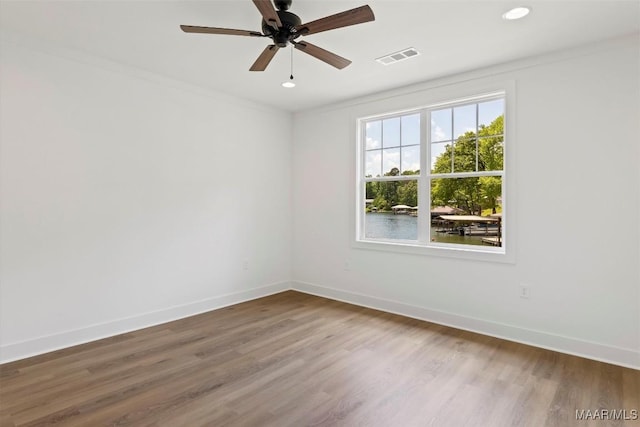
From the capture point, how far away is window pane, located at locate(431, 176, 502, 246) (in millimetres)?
3654

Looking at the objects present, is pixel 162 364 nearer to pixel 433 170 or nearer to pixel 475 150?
pixel 433 170

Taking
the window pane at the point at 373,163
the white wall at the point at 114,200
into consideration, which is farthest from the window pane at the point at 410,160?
the white wall at the point at 114,200

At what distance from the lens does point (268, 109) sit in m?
5.05

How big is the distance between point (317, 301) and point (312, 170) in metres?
1.94

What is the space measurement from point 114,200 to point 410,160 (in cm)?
339

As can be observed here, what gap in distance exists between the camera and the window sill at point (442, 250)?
138 inches

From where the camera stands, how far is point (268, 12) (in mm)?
2012

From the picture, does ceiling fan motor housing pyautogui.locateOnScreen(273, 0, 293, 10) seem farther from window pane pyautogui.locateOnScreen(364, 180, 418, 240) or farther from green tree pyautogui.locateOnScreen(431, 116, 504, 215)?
window pane pyautogui.locateOnScreen(364, 180, 418, 240)

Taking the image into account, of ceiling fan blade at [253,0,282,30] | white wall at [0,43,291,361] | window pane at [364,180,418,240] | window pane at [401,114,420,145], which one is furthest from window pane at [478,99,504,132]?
white wall at [0,43,291,361]

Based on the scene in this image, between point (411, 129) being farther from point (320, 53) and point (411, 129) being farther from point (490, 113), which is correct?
point (320, 53)

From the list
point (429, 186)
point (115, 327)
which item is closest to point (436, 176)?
point (429, 186)

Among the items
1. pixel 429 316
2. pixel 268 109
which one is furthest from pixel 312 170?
pixel 429 316

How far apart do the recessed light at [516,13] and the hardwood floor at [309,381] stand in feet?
9.08

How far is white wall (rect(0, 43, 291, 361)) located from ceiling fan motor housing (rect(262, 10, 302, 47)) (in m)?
2.09
